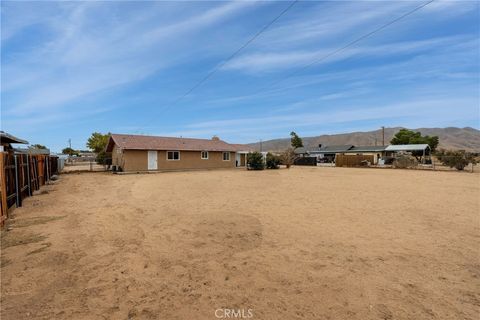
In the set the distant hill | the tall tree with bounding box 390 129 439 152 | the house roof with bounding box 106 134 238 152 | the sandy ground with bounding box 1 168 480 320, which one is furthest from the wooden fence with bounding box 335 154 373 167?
the distant hill

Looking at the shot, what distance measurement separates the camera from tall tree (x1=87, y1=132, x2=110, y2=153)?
40.9m

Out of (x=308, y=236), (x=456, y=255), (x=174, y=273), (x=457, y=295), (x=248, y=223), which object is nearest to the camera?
(x=457, y=295)

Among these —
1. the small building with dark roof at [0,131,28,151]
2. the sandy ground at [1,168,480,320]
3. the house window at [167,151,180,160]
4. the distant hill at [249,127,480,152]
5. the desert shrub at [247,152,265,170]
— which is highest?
the distant hill at [249,127,480,152]

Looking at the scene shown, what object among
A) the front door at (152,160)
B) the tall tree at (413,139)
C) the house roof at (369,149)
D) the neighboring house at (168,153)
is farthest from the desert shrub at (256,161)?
the tall tree at (413,139)

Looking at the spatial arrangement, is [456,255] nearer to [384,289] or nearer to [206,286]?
[384,289]

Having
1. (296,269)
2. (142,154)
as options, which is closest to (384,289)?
(296,269)

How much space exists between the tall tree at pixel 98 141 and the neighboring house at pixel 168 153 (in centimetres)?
850

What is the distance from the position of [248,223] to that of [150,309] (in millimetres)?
4154

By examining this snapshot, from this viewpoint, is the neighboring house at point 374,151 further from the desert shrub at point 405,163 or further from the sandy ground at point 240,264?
the sandy ground at point 240,264

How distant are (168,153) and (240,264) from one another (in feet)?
86.7

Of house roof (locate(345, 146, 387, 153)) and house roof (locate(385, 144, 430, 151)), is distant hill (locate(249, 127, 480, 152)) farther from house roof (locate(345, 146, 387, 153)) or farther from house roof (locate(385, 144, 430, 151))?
house roof (locate(385, 144, 430, 151))

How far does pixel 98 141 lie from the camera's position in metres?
41.5

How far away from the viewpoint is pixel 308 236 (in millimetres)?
6125

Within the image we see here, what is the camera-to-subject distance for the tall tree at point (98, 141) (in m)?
40.9
